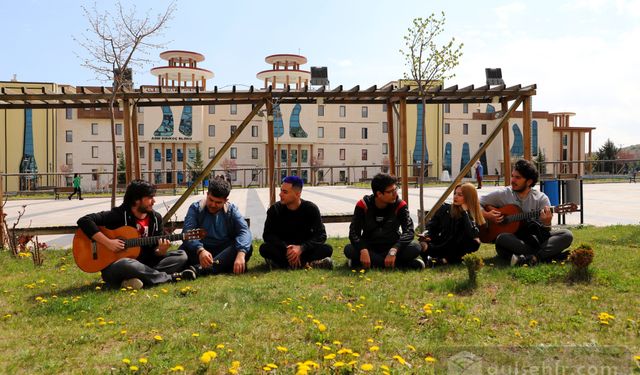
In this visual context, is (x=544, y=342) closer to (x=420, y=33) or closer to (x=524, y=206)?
(x=524, y=206)

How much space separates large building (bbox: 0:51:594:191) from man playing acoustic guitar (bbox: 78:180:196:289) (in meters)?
45.4

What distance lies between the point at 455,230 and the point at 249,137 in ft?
185

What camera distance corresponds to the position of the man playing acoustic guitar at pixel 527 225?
6.31 metres

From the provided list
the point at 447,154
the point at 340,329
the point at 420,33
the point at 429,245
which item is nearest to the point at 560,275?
the point at 429,245

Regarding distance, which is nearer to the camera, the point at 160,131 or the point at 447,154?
the point at 160,131

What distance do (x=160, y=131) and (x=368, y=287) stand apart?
56.8 metres

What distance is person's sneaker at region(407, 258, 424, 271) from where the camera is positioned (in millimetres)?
6367

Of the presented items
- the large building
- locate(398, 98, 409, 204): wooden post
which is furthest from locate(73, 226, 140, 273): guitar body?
the large building

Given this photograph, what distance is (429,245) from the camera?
22.0 ft

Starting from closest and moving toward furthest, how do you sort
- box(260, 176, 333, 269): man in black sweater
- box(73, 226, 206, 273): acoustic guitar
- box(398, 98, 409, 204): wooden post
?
box(73, 226, 206, 273): acoustic guitar < box(260, 176, 333, 269): man in black sweater < box(398, 98, 409, 204): wooden post

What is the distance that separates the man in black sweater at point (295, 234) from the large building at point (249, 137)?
44.7 meters

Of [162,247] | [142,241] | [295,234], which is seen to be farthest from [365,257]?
[142,241]

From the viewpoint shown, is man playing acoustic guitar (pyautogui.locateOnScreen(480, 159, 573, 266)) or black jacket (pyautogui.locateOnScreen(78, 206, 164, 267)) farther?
man playing acoustic guitar (pyautogui.locateOnScreen(480, 159, 573, 266))

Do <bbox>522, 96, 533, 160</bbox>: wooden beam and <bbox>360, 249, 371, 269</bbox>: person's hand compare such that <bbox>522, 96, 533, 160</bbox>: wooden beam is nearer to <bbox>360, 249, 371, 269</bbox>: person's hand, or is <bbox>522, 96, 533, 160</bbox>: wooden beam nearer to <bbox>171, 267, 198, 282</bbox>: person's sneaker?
<bbox>360, 249, 371, 269</bbox>: person's hand
